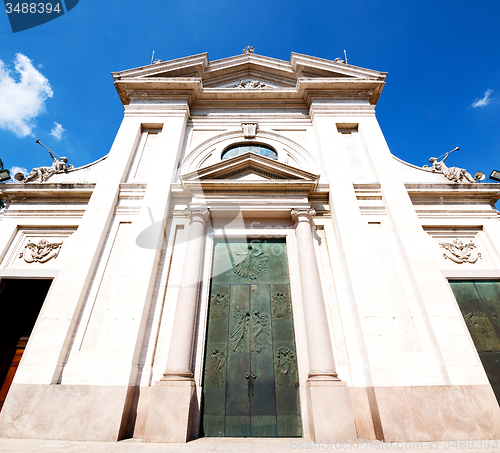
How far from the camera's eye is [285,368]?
735 cm

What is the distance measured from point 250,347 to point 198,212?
417 centimetres

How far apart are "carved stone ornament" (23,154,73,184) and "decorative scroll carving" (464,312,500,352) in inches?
535

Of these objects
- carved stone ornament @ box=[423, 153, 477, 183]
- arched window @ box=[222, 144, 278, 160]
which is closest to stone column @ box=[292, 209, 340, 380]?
arched window @ box=[222, 144, 278, 160]

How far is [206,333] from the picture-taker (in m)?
7.77

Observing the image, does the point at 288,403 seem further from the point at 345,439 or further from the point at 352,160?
the point at 352,160

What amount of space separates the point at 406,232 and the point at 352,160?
3484 millimetres

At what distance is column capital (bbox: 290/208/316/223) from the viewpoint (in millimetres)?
8991

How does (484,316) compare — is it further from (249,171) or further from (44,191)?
(44,191)

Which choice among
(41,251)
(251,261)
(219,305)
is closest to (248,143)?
(251,261)

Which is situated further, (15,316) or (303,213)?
(303,213)

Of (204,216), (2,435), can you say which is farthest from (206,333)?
(2,435)

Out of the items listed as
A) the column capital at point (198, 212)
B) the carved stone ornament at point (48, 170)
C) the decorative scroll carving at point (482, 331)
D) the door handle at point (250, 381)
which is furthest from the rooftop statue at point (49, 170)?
the decorative scroll carving at point (482, 331)

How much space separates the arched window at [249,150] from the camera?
36.8ft

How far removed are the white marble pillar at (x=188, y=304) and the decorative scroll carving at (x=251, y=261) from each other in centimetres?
115
